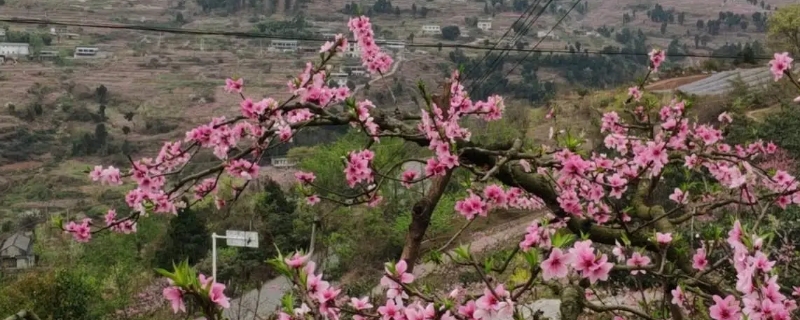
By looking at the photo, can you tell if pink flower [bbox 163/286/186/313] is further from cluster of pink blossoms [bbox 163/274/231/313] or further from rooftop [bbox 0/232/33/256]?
rooftop [bbox 0/232/33/256]

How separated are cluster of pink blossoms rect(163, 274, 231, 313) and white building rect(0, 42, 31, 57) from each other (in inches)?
4043

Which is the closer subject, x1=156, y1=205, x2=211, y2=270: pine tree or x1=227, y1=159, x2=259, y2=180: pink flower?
x1=227, y1=159, x2=259, y2=180: pink flower

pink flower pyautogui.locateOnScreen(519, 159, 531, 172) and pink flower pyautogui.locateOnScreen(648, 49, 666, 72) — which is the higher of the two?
pink flower pyautogui.locateOnScreen(648, 49, 666, 72)

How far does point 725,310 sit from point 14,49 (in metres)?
105

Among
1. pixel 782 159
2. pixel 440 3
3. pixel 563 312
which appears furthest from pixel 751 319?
pixel 440 3

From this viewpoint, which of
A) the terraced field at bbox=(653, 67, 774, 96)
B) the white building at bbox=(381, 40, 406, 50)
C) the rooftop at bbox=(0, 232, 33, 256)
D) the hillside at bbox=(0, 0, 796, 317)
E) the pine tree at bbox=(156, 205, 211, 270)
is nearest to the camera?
the white building at bbox=(381, 40, 406, 50)

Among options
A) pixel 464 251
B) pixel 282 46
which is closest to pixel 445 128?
pixel 464 251

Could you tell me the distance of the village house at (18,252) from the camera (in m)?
30.9

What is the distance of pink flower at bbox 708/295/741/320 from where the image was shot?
1707 millimetres

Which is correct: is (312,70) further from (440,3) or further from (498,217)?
(440,3)

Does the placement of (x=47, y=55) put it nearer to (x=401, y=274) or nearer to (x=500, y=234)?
(x=500, y=234)

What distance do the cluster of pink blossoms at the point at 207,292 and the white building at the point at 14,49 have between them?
337 feet

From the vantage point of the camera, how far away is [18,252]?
3269 centimetres

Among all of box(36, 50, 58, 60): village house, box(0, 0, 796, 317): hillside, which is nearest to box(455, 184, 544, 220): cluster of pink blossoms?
box(0, 0, 796, 317): hillside
